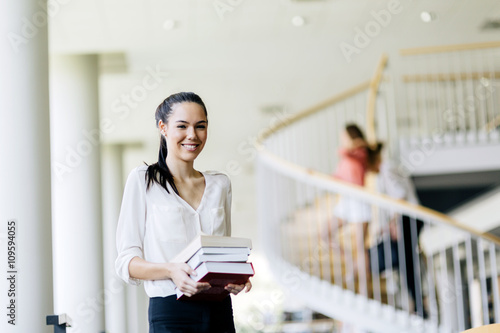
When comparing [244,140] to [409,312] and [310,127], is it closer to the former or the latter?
[310,127]

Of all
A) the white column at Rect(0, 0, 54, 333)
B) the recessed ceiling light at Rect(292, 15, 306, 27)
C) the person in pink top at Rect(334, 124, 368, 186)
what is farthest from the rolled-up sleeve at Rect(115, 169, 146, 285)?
the recessed ceiling light at Rect(292, 15, 306, 27)

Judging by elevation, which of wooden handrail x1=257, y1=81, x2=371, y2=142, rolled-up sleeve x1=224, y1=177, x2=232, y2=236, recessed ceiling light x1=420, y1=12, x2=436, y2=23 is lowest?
rolled-up sleeve x1=224, y1=177, x2=232, y2=236

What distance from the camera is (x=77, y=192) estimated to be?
6.82 metres

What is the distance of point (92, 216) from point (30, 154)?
11.1ft

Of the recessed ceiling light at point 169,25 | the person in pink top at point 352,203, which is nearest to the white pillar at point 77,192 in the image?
the recessed ceiling light at point 169,25

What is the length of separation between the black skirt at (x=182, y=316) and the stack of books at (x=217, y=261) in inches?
0.9

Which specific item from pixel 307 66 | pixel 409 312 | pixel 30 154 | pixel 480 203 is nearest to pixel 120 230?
pixel 30 154

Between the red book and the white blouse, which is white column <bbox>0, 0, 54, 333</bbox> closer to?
the white blouse

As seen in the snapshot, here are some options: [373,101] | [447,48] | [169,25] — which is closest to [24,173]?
[169,25]

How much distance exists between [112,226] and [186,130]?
852 cm

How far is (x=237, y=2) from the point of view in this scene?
6004 mm

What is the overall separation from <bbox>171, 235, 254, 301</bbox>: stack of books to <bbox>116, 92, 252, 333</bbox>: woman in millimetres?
22

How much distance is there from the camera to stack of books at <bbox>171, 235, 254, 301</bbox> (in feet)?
5.14

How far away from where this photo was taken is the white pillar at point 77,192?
6.61 m
